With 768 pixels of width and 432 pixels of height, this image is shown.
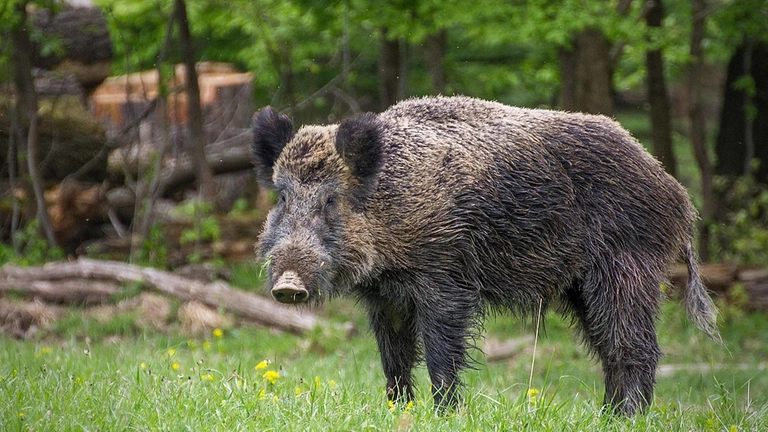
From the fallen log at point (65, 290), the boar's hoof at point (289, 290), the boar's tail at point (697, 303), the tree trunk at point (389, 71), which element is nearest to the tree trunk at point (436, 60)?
the tree trunk at point (389, 71)

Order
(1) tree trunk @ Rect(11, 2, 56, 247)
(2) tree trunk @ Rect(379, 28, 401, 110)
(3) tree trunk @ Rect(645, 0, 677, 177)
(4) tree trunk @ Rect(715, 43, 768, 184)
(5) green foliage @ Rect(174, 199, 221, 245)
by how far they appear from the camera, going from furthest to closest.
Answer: (4) tree trunk @ Rect(715, 43, 768, 184) → (3) tree trunk @ Rect(645, 0, 677, 177) → (2) tree trunk @ Rect(379, 28, 401, 110) → (5) green foliage @ Rect(174, 199, 221, 245) → (1) tree trunk @ Rect(11, 2, 56, 247)

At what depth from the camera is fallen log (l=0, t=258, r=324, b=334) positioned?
10.4 metres

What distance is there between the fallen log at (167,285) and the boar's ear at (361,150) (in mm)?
4332

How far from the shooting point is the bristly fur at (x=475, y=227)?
5.84 m

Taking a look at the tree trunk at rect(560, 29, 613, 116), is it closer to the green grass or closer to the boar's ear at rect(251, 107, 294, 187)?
the green grass

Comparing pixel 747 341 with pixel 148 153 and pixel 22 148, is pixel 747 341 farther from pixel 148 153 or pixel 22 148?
pixel 22 148

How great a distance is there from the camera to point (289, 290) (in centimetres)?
520

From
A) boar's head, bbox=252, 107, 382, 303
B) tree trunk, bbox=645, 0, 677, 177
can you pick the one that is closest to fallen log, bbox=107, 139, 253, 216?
tree trunk, bbox=645, 0, 677, 177

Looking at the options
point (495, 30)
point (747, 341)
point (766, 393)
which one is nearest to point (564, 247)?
point (766, 393)

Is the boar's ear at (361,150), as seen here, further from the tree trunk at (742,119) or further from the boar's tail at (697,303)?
the tree trunk at (742,119)

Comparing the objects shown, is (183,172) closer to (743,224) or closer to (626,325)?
(743,224)

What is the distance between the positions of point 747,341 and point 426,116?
7004mm

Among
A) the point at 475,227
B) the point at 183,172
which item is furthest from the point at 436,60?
the point at 475,227

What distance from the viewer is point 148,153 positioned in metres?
13.8
